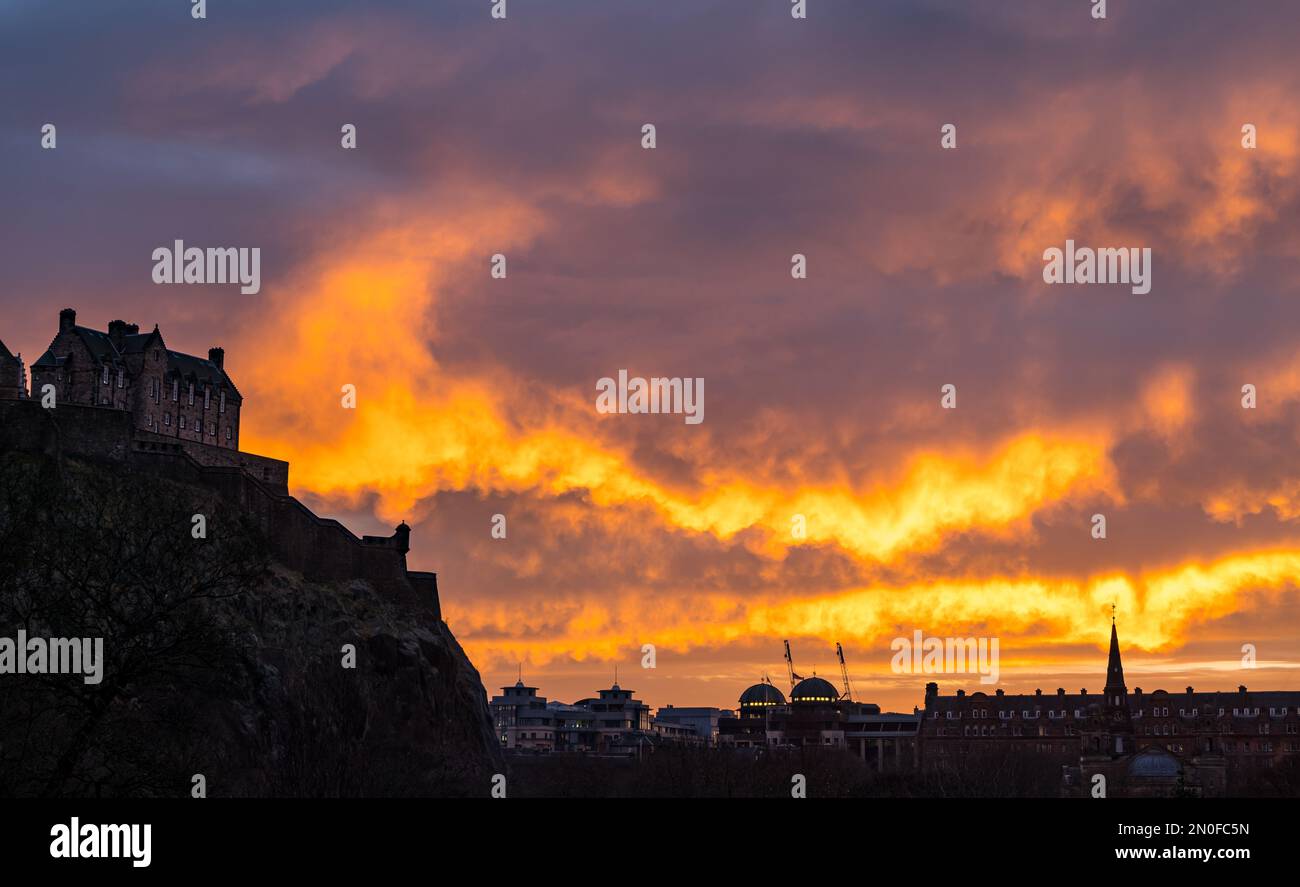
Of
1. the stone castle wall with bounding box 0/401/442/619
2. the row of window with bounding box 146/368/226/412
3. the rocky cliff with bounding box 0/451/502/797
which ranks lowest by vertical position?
the rocky cliff with bounding box 0/451/502/797

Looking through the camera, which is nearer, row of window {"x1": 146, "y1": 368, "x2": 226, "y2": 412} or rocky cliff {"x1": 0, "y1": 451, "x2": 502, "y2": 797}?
rocky cliff {"x1": 0, "y1": 451, "x2": 502, "y2": 797}

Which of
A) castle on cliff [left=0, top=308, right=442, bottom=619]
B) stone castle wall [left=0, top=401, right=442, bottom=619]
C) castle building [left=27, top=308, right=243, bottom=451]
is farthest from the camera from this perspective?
castle building [left=27, top=308, right=243, bottom=451]

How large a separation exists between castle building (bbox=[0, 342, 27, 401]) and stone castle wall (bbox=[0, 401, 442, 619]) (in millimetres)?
3780

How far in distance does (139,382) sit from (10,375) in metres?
21.9

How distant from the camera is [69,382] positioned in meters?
156

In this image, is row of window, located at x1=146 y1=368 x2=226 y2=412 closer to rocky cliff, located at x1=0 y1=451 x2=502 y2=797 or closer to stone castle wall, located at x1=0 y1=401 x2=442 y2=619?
stone castle wall, located at x1=0 y1=401 x2=442 y2=619

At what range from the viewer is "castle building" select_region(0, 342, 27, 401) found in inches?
5344

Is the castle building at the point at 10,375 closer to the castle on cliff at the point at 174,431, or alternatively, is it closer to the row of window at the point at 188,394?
the castle on cliff at the point at 174,431

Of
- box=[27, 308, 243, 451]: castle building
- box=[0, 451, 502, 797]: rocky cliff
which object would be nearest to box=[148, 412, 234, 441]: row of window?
box=[27, 308, 243, 451]: castle building

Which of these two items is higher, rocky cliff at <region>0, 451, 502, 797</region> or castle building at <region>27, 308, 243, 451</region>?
castle building at <region>27, 308, 243, 451</region>
